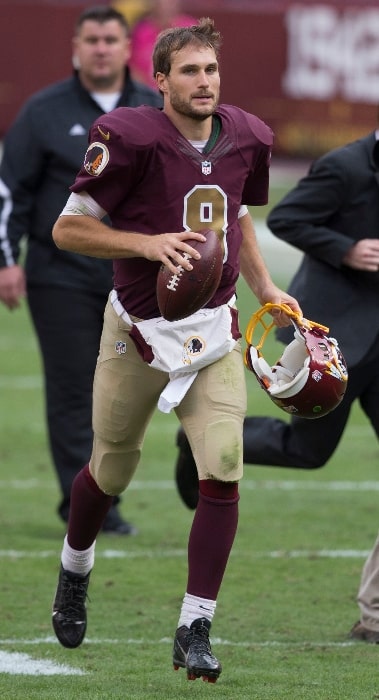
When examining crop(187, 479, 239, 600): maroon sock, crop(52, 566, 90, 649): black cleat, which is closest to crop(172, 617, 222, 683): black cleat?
crop(187, 479, 239, 600): maroon sock

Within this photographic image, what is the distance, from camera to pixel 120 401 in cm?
519

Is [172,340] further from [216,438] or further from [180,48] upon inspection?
[180,48]

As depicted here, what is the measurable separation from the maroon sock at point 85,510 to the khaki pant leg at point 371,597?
0.96 meters

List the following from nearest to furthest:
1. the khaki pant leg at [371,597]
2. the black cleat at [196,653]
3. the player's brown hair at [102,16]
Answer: the black cleat at [196,653] < the khaki pant leg at [371,597] < the player's brown hair at [102,16]

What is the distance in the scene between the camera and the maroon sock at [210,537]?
490 centimetres

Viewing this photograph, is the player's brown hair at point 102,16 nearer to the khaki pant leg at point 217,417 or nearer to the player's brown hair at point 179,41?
the player's brown hair at point 179,41

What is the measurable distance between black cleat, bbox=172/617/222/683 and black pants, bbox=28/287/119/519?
2.72 meters

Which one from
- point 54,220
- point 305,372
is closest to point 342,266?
point 305,372

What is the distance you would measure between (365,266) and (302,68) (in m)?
18.4

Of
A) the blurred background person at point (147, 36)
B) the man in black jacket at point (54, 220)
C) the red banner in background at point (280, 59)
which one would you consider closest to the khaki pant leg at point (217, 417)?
the man in black jacket at point (54, 220)

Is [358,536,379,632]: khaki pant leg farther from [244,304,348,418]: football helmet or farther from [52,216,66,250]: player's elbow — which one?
[52,216,66,250]: player's elbow

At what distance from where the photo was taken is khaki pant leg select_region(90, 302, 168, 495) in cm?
516

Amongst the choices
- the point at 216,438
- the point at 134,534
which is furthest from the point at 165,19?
the point at 216,438

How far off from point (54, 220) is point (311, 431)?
2.03 m
